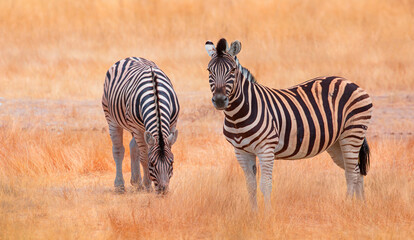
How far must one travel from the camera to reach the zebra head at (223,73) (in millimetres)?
6500

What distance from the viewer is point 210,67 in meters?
6.71

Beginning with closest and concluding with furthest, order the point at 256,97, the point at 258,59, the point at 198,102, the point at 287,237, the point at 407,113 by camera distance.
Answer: the point at 287,237, the point at 256,97, the point at 407,113, the point at 198,102, the point at 258,59

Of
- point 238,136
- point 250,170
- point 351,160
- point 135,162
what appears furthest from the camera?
point 135,162

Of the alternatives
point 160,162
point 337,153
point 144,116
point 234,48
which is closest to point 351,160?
point 337,153

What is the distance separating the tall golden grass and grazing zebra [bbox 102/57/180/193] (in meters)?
7.57

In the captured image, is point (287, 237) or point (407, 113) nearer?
point (287, 237)

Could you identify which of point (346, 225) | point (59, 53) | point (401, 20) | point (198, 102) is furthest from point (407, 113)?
point (59, 53)

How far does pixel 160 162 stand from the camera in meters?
7.58

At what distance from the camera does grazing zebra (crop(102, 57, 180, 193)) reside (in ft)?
25.1

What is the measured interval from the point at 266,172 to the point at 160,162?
1382 millimetres

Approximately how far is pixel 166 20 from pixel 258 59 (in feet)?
19.7

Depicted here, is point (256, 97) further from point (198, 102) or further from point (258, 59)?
point (258, 59)

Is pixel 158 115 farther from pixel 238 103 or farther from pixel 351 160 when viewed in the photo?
pixel 351 160

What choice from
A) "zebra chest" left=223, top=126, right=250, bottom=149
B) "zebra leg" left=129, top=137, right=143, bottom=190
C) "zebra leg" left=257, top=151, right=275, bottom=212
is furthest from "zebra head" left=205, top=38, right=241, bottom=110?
"zebra leg" left=129, top=137, right=143, bottom=190
